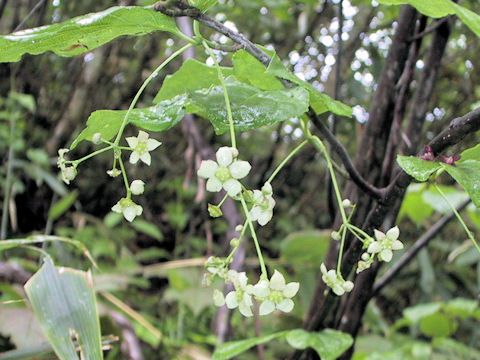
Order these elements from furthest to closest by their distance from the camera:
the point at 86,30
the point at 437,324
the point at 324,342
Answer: the point at 437,324
the point at 324,342
the point at 86,30

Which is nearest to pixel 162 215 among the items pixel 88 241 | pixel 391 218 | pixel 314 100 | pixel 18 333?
pixel 88 241

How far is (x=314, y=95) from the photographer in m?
0.38

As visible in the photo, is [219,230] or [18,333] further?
[219,230]

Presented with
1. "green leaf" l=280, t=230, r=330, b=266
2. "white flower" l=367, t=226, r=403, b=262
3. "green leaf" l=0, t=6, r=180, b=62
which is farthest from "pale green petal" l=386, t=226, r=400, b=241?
"green leaf" l=280, t=230, r=330, b=266

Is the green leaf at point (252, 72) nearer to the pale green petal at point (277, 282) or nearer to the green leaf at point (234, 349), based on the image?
the pale green petal at point (277, 282)

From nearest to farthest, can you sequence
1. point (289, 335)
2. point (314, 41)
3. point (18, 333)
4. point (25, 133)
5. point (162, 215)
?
point (289, 335) → point (18, 333) → point (314, 41) → point (25, 133) → point (162, 215)

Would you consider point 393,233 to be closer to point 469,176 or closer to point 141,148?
point 469,176

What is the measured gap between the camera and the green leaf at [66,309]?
515mm

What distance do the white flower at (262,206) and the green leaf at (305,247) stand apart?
0.81m

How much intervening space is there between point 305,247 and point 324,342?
0.63 metres

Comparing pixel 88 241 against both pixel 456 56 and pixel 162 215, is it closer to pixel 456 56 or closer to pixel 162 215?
pixel 162 215

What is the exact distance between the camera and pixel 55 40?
34 cm

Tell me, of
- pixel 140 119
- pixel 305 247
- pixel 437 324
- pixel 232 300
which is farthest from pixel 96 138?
pixel 437 324

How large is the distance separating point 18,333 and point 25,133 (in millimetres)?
1491
